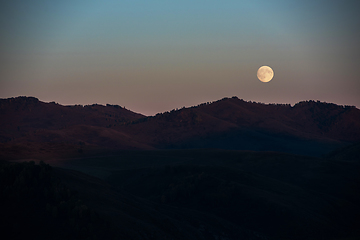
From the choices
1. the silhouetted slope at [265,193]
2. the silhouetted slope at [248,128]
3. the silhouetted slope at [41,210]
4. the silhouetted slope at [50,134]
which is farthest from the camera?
the silhouetted slope at [248,128]

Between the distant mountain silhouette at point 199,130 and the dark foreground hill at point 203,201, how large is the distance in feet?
162

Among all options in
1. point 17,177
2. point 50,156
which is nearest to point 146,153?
point 50,156

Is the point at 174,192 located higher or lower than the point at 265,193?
lower

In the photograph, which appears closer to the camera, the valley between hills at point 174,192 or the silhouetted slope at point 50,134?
the valley between hills at point 174,192

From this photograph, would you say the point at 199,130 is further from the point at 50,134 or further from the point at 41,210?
the point at 41,210

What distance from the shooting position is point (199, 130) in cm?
15525

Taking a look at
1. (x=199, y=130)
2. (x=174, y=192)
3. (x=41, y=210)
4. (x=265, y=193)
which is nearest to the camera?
(x=41, y=210)

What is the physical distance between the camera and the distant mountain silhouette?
137 meters

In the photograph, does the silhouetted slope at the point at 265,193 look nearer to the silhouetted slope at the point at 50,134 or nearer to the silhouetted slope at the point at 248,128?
the silhouetted slope at the point at 50,134

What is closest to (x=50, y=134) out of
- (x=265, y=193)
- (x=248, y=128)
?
(x=248, y=128)

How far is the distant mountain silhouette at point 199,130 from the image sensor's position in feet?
449

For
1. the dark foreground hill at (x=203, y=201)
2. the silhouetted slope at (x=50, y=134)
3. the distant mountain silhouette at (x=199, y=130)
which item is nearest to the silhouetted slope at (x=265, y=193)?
the dark foreground hill at (x=203, y=201)

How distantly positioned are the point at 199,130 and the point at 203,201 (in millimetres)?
110383

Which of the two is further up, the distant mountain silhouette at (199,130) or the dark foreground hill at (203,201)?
the distant mountain silhouette at (199,130)
